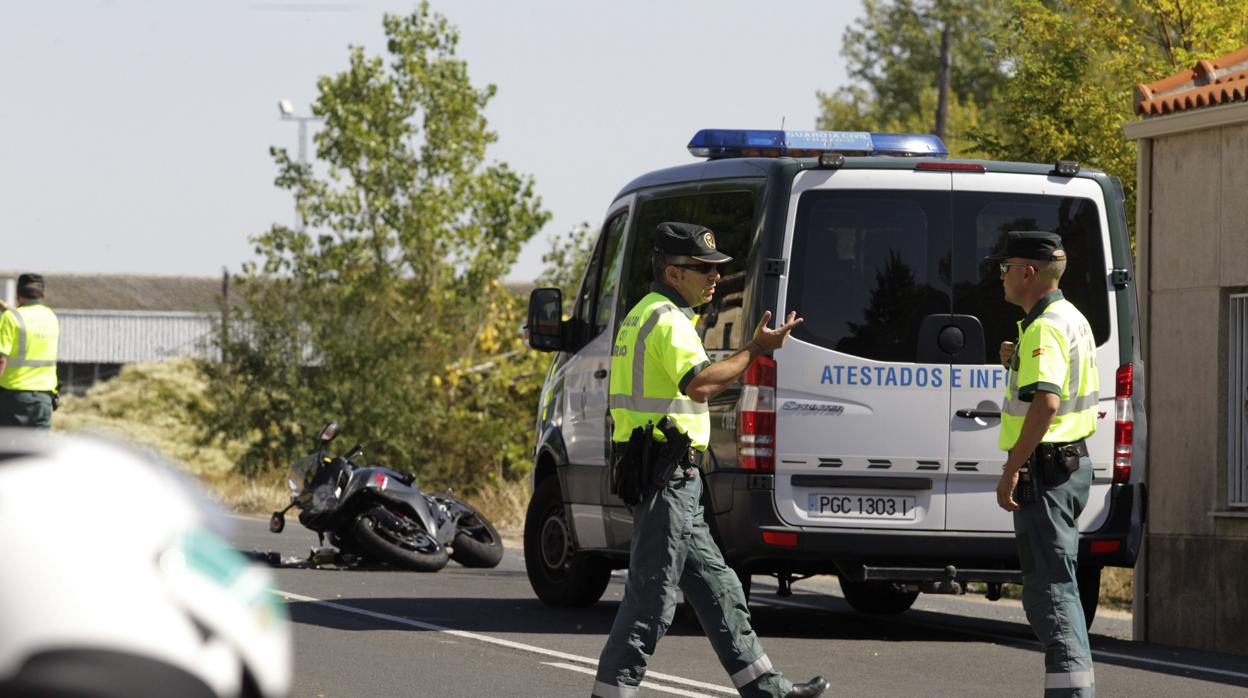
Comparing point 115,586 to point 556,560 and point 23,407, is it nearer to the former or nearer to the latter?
point 556,560

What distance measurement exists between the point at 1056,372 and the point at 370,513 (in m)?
7.89

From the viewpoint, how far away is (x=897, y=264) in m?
9.81

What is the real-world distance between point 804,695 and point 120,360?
72.2 metres

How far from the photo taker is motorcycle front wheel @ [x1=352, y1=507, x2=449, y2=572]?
1391 centimetres

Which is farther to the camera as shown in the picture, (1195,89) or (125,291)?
(125,291)

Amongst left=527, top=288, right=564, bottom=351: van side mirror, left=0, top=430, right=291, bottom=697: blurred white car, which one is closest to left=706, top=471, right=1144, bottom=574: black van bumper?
left=527, top=288, right=564, bottom=351: van side mirror

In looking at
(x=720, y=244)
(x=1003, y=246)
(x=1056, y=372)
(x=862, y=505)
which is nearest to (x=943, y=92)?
(x=720, y=244)

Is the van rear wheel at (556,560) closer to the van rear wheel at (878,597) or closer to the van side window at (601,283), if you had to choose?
the van side window at (601,283)

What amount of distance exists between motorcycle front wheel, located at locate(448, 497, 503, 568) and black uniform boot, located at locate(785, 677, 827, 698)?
26.1 ft

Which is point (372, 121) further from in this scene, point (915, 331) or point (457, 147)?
point (915, 331)

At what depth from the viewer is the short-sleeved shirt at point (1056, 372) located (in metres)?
7.02

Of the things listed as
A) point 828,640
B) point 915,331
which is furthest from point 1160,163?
point 828,640

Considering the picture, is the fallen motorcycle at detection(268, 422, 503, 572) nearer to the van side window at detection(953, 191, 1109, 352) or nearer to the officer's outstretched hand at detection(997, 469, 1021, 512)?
the van side window at detection(953, 191, 1109, 352)

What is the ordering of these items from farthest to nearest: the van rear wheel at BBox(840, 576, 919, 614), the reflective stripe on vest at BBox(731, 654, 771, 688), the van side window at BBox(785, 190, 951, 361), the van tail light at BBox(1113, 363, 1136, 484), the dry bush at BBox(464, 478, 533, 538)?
1. the dry bush at BBox(464, 478, 533, 538)
2. the van rear wheel at BBox(840, 576, 919, 614)
3. the van tail light at BBox(1113, 363, 1136, 484)
4. the van side window at BBox(785, 190, 951, 361)
5. the reflective stripe on vest at BBox(731, 654, 771, 688)
